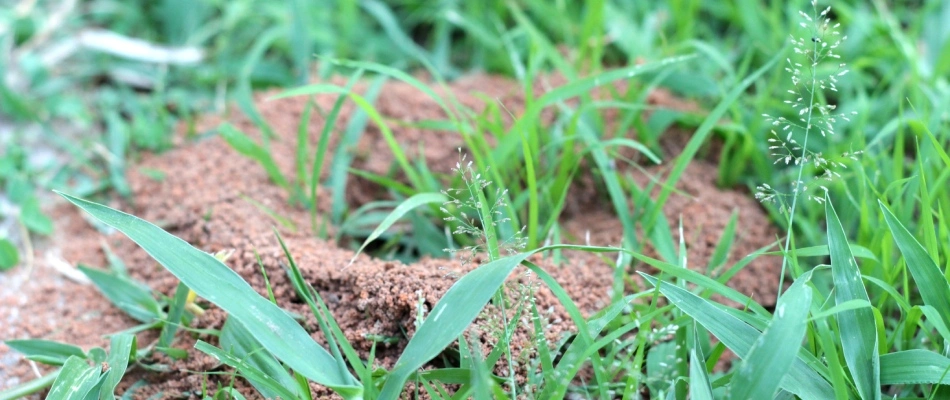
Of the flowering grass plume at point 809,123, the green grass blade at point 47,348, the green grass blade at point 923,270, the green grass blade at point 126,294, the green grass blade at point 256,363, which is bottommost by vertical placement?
the green grass blade at point 47,348

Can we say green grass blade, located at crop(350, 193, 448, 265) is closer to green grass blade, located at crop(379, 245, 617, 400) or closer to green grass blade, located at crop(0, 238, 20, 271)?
green grass blade, located at crop(379, 245, 617, 400)

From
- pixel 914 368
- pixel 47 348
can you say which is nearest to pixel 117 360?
A: pixel 47 348

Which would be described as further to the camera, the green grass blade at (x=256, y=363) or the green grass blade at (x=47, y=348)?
the green grass blade at (x=47, y=348)

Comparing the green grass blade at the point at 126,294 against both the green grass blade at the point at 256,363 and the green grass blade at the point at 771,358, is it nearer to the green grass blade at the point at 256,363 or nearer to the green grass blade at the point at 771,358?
the green grass blade at the point at 256,363

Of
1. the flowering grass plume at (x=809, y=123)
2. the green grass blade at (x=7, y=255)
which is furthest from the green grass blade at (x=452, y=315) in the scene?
the green grass blade at (x=7, y=255)

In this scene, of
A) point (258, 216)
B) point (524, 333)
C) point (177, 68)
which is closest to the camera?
point (524, 333)

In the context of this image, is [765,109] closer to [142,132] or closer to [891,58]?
[891,58]

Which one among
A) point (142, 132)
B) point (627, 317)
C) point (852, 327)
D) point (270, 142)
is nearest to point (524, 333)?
point (627, 317)
